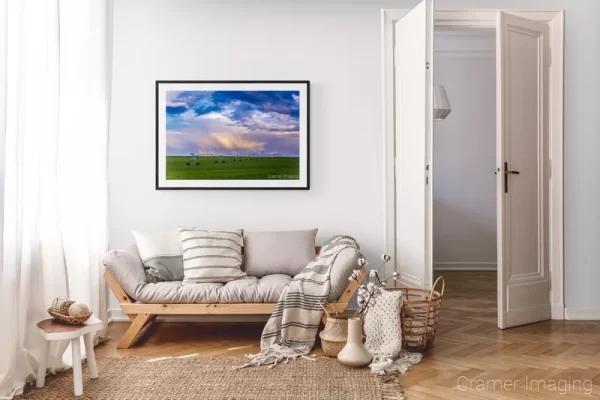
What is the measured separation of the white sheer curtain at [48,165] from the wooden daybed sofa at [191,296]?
166 millimetres

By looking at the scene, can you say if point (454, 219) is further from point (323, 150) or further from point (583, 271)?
point (323, 150)

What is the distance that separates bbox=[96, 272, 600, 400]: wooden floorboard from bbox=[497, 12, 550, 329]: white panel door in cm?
25

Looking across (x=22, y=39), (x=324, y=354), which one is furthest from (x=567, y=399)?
(x=22, y=39)

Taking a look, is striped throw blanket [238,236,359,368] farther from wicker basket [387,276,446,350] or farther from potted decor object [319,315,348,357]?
wicker basket [387,276,446,350]

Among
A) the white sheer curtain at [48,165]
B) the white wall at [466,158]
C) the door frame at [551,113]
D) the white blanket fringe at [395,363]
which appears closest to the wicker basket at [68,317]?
the white sheer curtain at [48,165]

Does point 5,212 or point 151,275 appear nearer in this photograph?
point 5,212

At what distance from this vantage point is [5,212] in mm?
2785

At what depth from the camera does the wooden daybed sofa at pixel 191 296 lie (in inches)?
144

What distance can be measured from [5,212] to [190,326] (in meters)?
1.87

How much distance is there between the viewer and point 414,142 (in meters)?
4.15

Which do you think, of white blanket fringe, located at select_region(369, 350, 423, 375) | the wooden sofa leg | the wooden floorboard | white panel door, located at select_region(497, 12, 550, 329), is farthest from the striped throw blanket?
white panel door, located at select_region(497, 12, 550, 329)

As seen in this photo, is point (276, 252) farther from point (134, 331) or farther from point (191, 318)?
point (134, 331)

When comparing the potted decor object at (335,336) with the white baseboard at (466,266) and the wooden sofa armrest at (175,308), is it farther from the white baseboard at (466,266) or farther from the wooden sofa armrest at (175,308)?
the white baseboard at (466,266)

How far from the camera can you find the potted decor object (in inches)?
133
